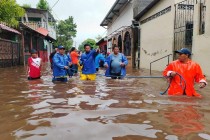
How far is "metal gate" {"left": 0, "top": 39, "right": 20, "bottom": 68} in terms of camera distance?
739 inches

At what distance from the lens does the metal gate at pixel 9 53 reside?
1878 centimetres

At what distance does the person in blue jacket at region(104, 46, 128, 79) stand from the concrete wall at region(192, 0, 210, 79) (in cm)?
351

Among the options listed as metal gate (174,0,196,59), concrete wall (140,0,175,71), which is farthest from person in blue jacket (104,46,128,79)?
concrete wall (140,0,175,71)

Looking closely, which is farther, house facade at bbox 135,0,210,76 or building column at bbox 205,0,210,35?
house facade at bbox 135,0,210,76

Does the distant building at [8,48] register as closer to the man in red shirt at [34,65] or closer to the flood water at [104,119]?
the man in red shirt at [34,65]

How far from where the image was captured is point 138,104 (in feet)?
17.6

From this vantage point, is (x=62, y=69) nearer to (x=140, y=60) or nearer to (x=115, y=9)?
(x=140, y=60)

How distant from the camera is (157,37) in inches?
683

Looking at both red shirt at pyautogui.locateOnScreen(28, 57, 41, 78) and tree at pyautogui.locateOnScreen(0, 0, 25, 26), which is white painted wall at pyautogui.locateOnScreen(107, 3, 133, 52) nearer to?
tree at pyautogui.locateOnScreen(0, 0, 25, 26)

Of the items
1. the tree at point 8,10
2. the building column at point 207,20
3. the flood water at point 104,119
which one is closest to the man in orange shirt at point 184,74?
the flood water at point 104,119

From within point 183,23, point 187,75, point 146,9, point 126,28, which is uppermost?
point 146,9

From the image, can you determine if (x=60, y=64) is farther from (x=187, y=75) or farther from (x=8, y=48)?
(x=8, y=48)

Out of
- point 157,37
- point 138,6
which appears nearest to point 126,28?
point 138,6

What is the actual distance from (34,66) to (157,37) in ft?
31.7
